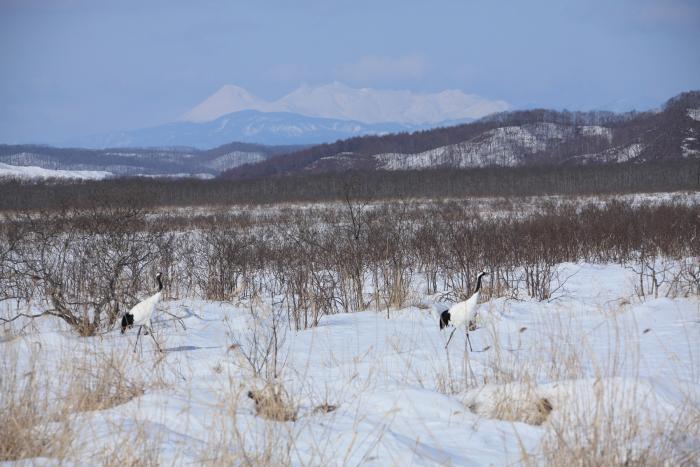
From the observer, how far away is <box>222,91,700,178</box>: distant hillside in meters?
125

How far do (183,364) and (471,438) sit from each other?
10.1ft

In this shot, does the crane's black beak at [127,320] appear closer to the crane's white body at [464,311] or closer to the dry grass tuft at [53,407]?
the dry grass tuft at [53,407]

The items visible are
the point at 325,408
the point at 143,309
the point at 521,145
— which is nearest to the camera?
the point at 325,408

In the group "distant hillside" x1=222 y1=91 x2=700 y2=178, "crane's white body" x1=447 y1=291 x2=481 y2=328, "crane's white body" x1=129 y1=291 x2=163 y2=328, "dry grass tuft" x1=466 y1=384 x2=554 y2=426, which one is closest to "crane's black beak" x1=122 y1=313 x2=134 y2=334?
"crane's white body" x1=129 y1=291 x2=163 y2=328

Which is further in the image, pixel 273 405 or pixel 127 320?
pixel 127 320

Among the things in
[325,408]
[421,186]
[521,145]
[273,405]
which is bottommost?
[421,186]

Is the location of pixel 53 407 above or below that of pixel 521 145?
below

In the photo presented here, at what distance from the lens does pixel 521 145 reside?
152 metres

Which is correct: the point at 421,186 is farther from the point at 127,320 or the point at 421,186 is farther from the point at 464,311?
the point at 127,320

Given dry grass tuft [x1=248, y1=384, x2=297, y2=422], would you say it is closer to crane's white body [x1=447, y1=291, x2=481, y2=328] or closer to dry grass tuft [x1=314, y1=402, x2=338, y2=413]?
dry grass tuft [x1=314, y1=402, x2=338, y2=413]

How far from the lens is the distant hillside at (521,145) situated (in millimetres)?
A: 125294

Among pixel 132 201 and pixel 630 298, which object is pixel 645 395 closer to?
pixel 630 298

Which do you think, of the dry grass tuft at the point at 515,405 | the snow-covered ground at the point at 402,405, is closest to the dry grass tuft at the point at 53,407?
the snow-covered ground at the point at 402,405

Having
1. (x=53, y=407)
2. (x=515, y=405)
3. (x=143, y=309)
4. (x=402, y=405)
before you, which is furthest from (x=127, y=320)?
(x=515, y=405)
